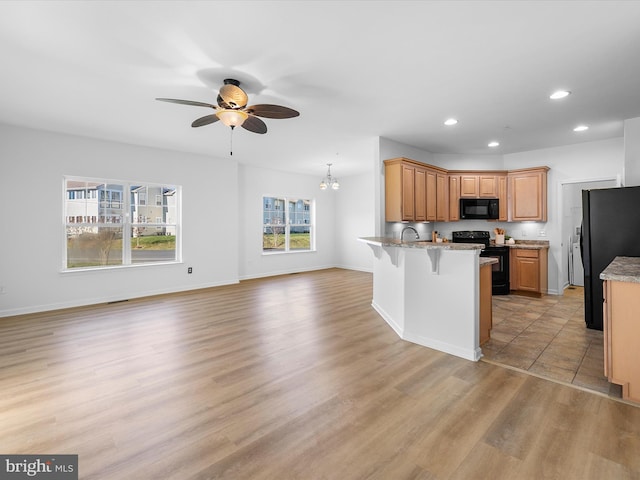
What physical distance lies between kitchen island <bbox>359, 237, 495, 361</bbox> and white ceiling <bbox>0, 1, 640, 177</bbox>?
1.75 metres

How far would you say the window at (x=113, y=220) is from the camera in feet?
17.2

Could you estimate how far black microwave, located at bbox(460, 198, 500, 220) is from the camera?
20.4 feet

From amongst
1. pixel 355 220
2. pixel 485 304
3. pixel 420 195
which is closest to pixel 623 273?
pixel 485 304

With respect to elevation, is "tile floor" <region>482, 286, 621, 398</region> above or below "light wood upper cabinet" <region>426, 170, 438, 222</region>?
below

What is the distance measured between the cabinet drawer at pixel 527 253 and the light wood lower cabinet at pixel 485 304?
307 centimetres

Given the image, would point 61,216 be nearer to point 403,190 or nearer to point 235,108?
point 235,108

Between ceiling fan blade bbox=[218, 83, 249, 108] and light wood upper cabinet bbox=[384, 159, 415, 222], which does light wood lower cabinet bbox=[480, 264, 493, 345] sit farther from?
ceiling fan blade bbox=[218, 83, 249, 108]

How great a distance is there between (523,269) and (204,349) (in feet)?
18.6

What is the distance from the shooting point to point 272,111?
3197 mm

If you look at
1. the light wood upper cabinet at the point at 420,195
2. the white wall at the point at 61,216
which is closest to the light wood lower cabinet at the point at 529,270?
the light wood upper cabinet at the point at 420,195

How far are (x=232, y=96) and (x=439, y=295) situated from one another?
285 centimetres

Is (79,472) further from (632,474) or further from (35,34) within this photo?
(35,34)

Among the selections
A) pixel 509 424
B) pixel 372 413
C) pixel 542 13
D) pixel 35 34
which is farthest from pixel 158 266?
pixel 542 13

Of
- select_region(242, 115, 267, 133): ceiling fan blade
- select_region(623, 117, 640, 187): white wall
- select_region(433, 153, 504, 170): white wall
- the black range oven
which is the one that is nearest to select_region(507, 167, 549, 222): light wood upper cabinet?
select_region(433, 153, 504, 170): white wall
